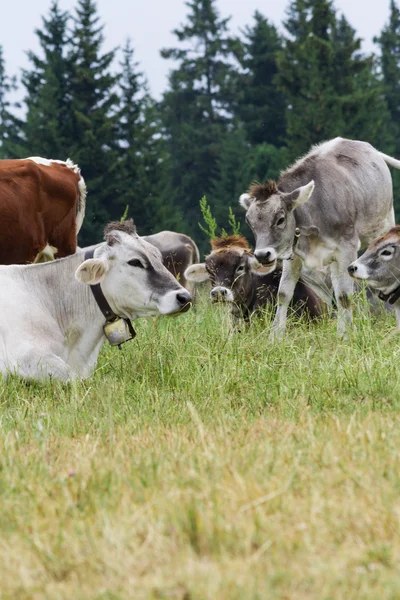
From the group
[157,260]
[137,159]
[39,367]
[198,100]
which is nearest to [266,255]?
[157,260]

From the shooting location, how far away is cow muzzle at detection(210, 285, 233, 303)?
8430 mm

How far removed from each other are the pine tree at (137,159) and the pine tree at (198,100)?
8.09 metres

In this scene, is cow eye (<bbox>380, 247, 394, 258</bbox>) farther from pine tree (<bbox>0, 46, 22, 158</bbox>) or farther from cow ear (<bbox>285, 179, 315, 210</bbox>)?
pine tree (<bbox>0, 46, 22, 158</bbox>)

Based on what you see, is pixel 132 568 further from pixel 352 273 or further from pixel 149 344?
pixel 352 273

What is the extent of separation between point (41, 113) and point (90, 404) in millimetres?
32713

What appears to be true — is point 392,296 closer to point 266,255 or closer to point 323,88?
point 266,255

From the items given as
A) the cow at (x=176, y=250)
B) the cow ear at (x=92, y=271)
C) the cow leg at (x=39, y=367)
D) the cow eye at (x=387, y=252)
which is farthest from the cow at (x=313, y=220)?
the cow at (x=176, y=250)

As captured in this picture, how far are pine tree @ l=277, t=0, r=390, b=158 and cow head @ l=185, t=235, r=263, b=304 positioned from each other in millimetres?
29560

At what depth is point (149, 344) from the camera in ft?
22.2

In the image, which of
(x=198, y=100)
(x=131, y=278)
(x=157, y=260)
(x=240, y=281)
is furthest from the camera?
(x=198, y=100)

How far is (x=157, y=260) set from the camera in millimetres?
6227

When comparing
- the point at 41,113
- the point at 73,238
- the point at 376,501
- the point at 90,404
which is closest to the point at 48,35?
the point at 41,113

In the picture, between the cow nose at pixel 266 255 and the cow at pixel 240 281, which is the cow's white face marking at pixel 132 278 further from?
Answer: the cow at pixel 240 281

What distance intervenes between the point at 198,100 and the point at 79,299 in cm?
4293
